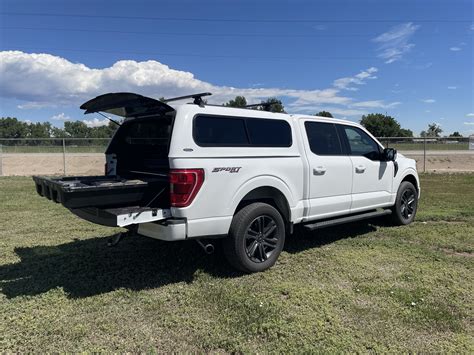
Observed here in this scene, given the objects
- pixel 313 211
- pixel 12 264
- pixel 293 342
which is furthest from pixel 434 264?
pixel 12 264

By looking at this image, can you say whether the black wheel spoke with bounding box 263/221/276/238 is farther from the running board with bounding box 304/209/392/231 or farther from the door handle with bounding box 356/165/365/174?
the door handle with bounding box 356/165/365/174

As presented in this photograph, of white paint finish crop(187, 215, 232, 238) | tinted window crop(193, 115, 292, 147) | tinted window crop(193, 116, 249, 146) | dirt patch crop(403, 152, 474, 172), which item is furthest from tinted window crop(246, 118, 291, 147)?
dirt patch crop(403, 152, 474, 172)

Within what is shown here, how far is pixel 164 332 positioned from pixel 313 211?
2843 mm

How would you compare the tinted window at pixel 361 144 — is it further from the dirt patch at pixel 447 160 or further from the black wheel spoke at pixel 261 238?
the dirt patch at pixel 447 160

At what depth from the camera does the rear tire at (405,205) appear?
7.10 metres

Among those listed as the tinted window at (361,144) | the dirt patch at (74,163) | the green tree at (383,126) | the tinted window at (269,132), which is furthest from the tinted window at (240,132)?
the green tree at (383,126)

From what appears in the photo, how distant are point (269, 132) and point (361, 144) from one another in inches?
83.9

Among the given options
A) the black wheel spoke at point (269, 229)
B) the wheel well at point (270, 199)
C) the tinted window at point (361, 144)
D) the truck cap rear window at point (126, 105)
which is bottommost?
the black wheel spoke at point (269, 229)

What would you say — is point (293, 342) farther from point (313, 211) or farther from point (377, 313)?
point (313, 211)

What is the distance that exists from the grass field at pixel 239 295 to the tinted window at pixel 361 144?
1.38 meters

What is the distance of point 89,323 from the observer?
3627 mm

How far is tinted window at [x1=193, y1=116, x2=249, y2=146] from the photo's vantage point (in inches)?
173

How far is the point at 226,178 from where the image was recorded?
444 cm

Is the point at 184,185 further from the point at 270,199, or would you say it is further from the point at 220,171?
the point at 270,199
